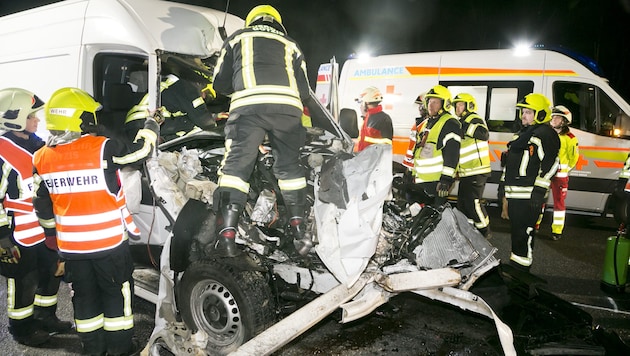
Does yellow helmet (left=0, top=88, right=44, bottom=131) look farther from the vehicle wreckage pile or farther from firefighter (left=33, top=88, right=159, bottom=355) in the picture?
the vehicle wreckage pile

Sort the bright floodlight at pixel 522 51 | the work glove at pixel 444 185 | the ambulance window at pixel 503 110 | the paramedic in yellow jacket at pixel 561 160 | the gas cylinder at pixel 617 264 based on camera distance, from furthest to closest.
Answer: the ambulance window at pixel 503 110 → the bright floodlight at pixel 522 51 → the paramedic in yellow jacket at pixel 561 160 → the work glove at pixel 444 185 → the gas cylinder at pixel 617 264

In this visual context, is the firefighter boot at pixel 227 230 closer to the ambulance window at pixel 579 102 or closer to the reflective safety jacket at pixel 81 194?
the reflective safety jacket at pixel 81 194

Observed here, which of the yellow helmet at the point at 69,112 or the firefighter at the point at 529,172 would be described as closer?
the yellow helmet at the point at 69,112

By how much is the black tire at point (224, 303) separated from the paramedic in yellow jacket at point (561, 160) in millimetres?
4433

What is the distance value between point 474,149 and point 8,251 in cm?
499

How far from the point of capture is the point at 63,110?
2.84 metres

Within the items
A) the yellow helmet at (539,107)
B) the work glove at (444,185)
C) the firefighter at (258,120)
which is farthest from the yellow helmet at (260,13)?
the yellow helmet at (539,107)

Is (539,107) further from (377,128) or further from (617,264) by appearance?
(377,128)

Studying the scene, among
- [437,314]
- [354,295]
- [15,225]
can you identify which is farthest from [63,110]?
[437,314]

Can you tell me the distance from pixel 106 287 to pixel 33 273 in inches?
38.2

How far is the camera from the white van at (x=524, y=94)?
21.8 feet

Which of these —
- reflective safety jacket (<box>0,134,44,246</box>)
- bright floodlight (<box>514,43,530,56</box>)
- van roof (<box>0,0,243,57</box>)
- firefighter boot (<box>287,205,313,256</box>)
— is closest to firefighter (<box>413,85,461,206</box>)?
firefighter boot (<box>287,205,313,256</box>)

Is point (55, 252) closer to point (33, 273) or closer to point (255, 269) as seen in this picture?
point (33, 273)

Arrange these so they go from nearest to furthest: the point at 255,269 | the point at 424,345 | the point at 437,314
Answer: the point at 255,269
the point at 424,345
the point at 437,314
